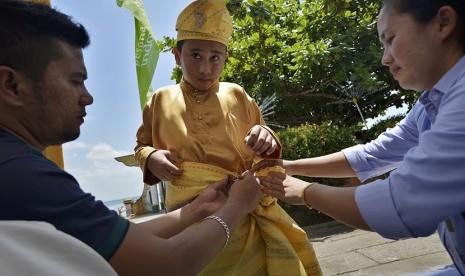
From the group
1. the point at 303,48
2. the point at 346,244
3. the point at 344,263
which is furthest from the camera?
the point at 303,48

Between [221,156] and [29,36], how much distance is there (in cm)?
101

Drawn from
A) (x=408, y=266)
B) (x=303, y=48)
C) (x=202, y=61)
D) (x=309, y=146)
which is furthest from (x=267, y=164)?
(x=303, y=48)

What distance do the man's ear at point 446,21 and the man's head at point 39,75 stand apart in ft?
3.91

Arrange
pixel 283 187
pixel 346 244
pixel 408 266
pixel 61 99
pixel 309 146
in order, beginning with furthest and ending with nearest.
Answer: pixel 309 146, pixel 346 244, pixel 408 266, pixel 283 187, pixel 61 99

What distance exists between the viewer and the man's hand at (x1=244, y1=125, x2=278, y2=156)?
A: 1.80m

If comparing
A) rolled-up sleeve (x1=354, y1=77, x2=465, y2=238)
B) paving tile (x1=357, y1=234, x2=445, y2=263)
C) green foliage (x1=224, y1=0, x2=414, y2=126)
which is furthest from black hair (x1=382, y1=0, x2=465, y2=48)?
green foliage (x1=224, y1=0, x2=414, y2=126)

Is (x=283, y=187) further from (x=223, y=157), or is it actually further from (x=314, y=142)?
(x=314, y=142)

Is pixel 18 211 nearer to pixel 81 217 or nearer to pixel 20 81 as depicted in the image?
pixel 81 217

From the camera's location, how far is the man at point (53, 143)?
0.99 metres

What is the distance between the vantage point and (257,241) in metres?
1.91

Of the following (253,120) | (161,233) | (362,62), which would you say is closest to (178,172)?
(161,233)

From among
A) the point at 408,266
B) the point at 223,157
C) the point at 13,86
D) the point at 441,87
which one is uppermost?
the point at 13,86

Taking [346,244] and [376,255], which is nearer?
[376,255]

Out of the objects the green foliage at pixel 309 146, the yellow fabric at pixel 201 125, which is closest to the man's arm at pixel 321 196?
the yellow fabric at pixel 201 125
